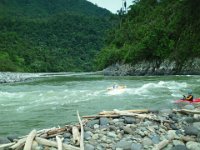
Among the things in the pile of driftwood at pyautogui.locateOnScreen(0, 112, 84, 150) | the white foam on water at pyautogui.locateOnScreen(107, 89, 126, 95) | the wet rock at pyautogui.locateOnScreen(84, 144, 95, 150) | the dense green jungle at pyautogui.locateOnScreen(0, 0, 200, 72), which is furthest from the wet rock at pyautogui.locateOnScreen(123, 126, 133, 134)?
the dense green jungle at pyautogui.locateOnScreen(0, 0, 200, 72)

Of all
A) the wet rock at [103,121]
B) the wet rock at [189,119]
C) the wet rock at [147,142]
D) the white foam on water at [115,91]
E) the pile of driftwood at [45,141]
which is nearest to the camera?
the pile of driftwood at [45,141]

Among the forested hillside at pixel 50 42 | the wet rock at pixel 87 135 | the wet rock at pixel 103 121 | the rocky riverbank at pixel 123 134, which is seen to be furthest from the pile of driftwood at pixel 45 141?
the forested hillside at pixel 50 42

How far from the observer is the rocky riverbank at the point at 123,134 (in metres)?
8.36

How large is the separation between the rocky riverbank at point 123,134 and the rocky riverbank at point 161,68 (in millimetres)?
37105

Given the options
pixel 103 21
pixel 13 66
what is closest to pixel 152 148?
pixel 13 66

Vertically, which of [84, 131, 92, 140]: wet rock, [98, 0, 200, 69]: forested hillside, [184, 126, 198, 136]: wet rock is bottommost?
[84, 131, 92, 140]: wet rock

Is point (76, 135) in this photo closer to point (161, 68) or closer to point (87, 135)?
point (87, 135)

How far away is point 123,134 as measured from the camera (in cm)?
916

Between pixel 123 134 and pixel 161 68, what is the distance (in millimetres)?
45248

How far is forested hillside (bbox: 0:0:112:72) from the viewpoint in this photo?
107562 mm

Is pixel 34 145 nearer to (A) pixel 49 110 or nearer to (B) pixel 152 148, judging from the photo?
(B) pixel 152 148

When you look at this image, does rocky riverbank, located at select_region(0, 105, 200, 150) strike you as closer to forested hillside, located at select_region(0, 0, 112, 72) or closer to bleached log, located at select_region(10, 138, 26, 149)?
bleached log, located at select_region(10, 138, 26, 149)

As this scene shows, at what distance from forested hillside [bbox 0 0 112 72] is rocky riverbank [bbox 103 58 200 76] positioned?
39.7 m

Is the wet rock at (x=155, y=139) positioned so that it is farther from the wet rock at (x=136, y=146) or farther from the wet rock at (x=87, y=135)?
the wet rock at (x=87, y=135)
